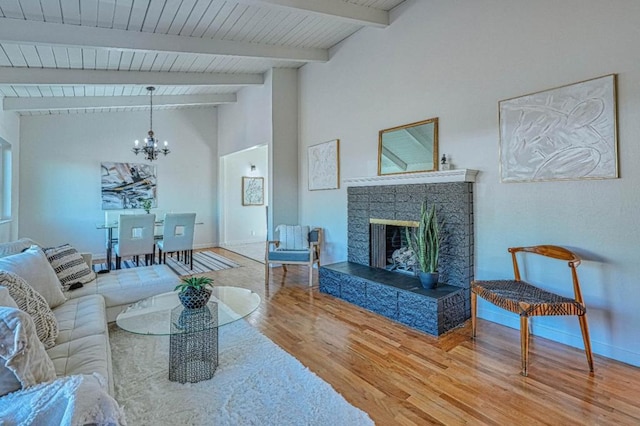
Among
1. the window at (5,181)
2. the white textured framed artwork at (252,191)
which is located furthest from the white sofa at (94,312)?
the white textured framed artwork at (252,191)

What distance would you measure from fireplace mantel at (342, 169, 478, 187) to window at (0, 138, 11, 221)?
5.33 meters

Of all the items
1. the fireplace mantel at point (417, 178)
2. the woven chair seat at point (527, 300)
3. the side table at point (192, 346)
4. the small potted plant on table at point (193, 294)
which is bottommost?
the side table at point (192, 346)

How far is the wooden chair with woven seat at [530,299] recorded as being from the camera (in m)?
2.14

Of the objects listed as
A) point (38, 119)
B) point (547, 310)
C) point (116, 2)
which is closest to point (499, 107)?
point (547, 310)

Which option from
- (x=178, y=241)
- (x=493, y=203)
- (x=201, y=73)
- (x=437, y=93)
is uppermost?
(x=201, y=73)

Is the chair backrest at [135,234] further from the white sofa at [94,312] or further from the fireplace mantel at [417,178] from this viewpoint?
the fireplace mantel at [417,178]

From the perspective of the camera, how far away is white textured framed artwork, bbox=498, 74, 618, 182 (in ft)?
7.70

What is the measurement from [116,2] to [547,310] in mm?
4381

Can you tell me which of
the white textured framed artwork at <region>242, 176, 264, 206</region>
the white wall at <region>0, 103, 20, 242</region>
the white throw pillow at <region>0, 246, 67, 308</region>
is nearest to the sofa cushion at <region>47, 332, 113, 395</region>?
the white throw pillow at <region>0, 246, 67, 308</region>

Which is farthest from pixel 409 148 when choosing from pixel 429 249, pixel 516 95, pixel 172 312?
pixel 172 312

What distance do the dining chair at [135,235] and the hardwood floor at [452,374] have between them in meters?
2.66

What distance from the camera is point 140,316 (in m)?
2.19

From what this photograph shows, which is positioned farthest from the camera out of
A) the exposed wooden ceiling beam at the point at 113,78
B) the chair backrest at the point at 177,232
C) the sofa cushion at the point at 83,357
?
the chair backrest at the point at 177,232

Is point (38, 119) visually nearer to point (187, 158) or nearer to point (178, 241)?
point (187, 158)
